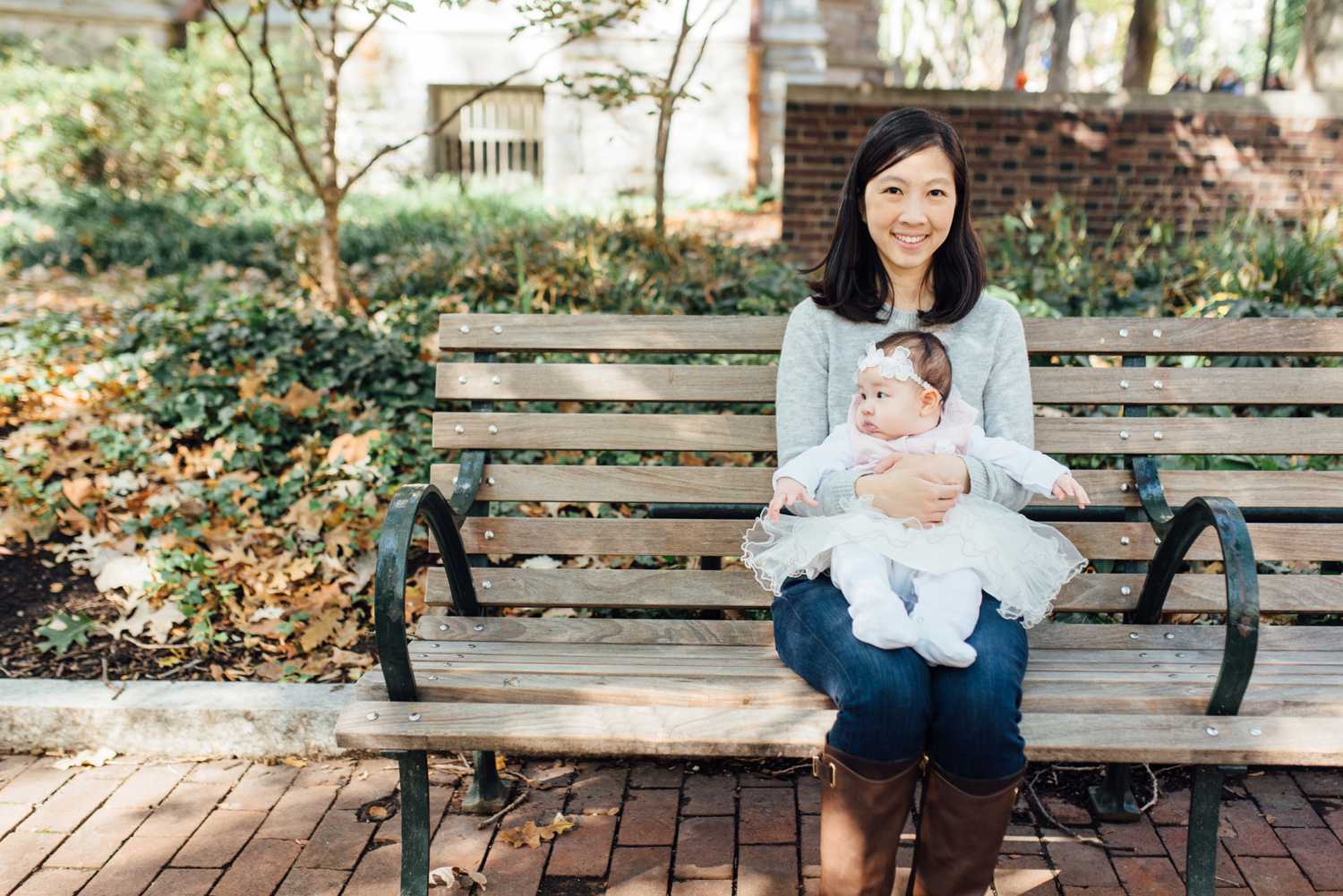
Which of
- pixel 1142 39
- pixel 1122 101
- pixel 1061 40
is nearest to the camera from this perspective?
pixel 1122 101

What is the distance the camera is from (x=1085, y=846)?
8.84 feet

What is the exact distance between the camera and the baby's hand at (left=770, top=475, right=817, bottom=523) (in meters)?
2.35

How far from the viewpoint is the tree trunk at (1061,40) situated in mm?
16500

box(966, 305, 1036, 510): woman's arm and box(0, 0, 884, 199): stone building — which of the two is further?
box(0, 0, 884, 199): stone building

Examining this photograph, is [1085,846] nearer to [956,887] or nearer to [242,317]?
[956,887]

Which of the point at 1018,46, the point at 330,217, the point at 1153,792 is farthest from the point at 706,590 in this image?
the point at 1018,46

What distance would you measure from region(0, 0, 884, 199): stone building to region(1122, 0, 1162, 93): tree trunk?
3621mm

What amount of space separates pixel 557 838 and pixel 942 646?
1191 mm

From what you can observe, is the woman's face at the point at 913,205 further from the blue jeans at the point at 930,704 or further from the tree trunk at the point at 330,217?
the tree trunk at the point at 330,217

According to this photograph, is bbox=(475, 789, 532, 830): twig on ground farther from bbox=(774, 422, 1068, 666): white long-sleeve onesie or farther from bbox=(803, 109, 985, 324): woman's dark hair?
bbox=(803, 109, 985, 324): woman's dark hair

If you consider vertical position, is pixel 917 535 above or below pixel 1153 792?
above

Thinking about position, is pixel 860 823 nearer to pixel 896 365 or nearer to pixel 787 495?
pixel 787 495

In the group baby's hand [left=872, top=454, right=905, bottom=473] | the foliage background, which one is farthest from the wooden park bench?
the foliage background

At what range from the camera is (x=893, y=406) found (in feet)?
7.64
